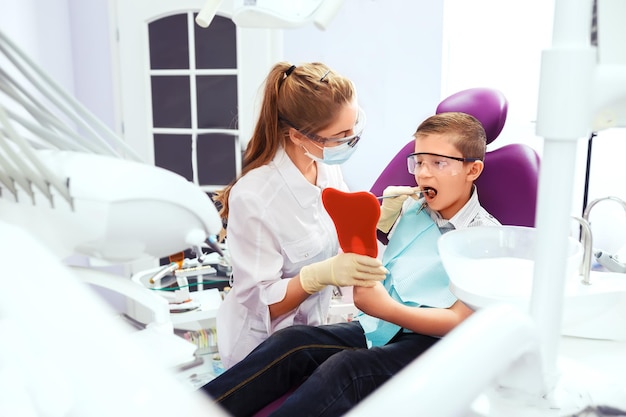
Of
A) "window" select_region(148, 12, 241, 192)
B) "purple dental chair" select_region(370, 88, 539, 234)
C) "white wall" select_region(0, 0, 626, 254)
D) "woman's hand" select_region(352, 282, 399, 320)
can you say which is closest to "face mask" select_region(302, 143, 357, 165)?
"purple dental chair" select_region(370, 88, 539, 234)

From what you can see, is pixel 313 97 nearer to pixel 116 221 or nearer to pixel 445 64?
pixel 116 221

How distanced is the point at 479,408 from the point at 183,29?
114 inches

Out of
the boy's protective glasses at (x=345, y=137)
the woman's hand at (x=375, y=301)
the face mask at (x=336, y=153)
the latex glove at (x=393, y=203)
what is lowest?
the woman's hand at (x=375, y=301)

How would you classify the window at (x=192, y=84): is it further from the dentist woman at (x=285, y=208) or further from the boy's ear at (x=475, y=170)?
the boy's ear at (x=475, y=170)

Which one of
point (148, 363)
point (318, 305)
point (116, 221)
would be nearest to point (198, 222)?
point (116, 221)

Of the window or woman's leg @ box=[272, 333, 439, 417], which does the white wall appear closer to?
the window

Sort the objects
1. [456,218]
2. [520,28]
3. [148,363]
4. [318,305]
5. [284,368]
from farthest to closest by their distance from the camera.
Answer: [520,28]
[318,305]
[456,218]
[284,368]
[148,363]

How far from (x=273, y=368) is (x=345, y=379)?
0.18 metres

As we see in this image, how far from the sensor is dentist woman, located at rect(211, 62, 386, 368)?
60.9 inches

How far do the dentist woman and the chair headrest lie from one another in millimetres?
294

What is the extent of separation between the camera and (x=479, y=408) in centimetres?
77

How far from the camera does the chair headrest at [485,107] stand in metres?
1.63

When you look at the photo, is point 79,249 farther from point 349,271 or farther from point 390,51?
point 390,51

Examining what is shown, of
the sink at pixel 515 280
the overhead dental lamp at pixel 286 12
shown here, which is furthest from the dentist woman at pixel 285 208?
the overhead dental lamp at pixel 286 12
